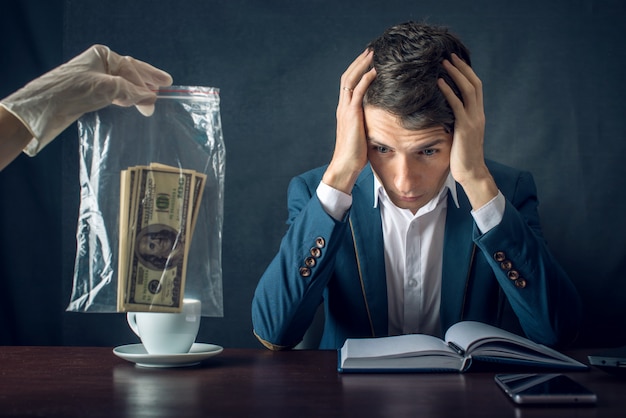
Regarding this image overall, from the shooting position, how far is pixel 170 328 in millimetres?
1190

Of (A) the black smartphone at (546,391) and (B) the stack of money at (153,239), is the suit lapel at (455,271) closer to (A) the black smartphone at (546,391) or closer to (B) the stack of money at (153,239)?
(A) the black smartphone at (546,391)

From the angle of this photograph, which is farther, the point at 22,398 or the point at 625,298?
the point at 625,298

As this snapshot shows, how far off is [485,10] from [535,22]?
0.17 m

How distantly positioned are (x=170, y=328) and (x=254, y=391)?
0.95 feet

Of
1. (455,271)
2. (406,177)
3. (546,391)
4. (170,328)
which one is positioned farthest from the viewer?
(455,271)

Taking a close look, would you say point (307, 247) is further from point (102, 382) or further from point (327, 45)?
point (327, 45)

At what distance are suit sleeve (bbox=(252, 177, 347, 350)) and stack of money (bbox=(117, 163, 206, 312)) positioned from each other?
413mm

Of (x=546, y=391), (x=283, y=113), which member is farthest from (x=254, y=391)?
(x=283, y=113)

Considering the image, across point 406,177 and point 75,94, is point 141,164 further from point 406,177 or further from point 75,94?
point 406,177

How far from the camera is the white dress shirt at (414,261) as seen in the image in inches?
67.2

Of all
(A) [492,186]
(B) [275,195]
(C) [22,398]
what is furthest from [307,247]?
(B) [275,195]

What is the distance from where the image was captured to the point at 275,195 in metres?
2.37

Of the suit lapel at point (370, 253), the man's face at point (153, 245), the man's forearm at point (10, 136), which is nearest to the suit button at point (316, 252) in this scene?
the suit lapel at point (370, 253)

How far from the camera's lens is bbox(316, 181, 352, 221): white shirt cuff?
4.86 ft
